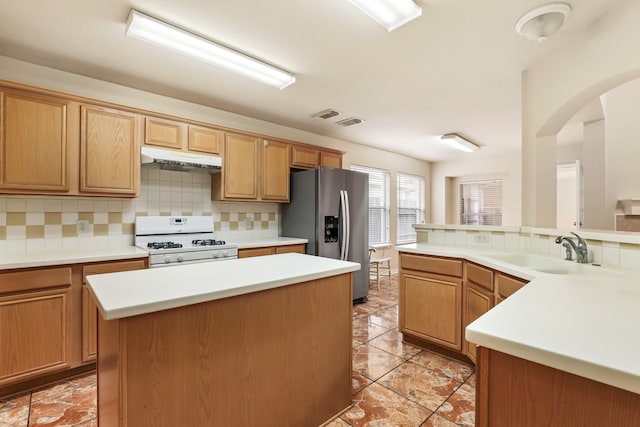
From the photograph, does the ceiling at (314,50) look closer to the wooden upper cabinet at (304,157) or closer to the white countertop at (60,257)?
the wooden upper cabinet at (304,157)

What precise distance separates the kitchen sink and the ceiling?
5.04 ft

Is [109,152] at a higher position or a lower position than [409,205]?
higher

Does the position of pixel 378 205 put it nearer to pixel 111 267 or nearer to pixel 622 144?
pixel 622 144

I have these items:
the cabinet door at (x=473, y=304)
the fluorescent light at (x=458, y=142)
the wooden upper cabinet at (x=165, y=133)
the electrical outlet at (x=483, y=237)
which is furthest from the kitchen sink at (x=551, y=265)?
the wooden upper cabinet at (x=165, y=133)

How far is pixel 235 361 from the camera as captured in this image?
4.42ft

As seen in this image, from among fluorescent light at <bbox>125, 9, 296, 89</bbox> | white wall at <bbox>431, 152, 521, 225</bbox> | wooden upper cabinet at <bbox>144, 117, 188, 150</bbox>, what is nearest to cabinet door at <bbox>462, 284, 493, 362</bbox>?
fluorescent light at <bbox>125, 9, 296, 89</bbox>

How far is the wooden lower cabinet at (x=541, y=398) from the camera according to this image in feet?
2.14

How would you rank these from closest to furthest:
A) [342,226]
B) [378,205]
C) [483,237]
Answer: [483,237], [342,226], [378,205]

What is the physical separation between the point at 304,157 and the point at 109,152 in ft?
7.07

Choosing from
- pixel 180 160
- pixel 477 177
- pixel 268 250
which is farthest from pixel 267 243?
pixel 477 177

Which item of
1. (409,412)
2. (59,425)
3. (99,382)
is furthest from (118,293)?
(409,412)

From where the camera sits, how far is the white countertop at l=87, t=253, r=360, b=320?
110cm

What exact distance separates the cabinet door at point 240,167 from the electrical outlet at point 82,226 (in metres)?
1.25

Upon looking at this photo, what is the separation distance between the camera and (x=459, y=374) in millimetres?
2305
